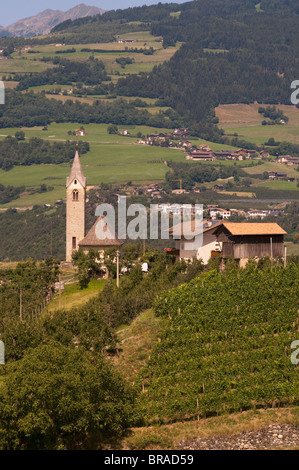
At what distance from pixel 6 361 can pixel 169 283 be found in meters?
16.0

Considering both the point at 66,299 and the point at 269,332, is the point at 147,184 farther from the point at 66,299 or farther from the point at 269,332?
the point at 269,332

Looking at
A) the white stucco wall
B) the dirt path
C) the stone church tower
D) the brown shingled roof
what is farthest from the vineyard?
the stone church tower

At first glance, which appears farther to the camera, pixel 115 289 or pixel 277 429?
pixel 115 289

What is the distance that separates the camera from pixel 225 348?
147 ft

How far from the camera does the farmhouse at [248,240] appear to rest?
6234 cm

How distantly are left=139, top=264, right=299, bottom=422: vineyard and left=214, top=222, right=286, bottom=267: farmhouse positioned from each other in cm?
907

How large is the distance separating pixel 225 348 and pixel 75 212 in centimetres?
4215

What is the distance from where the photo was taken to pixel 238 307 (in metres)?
48.7

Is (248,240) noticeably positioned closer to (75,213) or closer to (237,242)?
(237,242)

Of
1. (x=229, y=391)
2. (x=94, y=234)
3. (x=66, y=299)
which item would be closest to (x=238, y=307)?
(x=229, y=391)

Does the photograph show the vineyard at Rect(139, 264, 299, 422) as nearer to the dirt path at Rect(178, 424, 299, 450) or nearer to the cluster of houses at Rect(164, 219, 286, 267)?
the dirt path at Rect(178, 424, 299, 450)

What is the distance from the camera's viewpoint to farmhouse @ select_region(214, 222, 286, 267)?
6234cm

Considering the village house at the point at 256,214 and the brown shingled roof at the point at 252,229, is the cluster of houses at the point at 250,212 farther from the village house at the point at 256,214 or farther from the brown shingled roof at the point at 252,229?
the brown shingled roof at the point at 252,229

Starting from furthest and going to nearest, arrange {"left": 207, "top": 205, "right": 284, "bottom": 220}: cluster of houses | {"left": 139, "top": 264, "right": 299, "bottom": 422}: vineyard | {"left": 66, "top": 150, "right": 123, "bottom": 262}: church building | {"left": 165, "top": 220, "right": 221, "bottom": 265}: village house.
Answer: {"left": 207, "top": 205, "right": 284, "bottom": 220}: cluster of houses < {"left": 66, "top": 150, "right": 123, "bottom": 262}: church building < {"left": 165, "top": 220, "right": 221, "bottom": 265}: village house < {"left": 139, "top": 264, "right": 299, "bottom": 422}: vineyard
